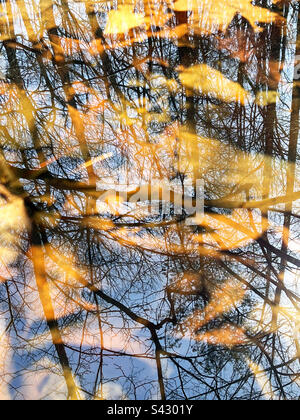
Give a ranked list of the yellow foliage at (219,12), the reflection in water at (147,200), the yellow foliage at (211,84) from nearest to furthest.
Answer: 1. the reflection in water at (147,200)
2. the yellow foliage at (211,84)
3. the yellow foliage at (219,12)

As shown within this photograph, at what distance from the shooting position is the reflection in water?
80 centimetres

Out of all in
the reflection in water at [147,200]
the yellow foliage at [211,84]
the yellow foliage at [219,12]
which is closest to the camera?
the reflection in water at [147,200]

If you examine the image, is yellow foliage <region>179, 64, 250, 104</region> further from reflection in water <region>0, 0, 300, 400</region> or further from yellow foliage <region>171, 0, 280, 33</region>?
yellow foliage <region>171, 0, 280, 33</region>

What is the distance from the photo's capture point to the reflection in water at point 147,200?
0.80 metres

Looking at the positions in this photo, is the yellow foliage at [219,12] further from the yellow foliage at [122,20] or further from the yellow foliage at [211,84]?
the yellow foliage at [211,84]

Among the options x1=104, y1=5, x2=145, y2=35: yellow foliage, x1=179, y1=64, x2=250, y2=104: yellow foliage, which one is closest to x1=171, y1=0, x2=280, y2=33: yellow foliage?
x1=104, y1=5, x2=145, y2=35: yellow foliage

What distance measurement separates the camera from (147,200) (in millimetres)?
1195

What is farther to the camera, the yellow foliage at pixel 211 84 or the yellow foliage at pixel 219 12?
the yellow foliage at pixel 219 12

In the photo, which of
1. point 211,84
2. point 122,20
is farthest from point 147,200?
point 122,20

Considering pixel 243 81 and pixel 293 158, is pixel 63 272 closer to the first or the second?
pixel 293 158

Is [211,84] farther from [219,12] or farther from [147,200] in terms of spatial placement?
[147,200]

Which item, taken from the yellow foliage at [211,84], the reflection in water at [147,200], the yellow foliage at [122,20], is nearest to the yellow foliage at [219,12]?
the reflection in water at [147,200]

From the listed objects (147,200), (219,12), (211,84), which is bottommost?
(147,200)
